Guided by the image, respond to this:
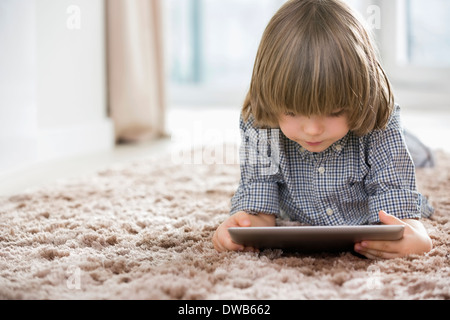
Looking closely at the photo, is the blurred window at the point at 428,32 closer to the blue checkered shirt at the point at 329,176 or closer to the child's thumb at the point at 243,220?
the blue checkered shirt at the point at 329,176

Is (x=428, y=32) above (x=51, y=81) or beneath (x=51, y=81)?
above

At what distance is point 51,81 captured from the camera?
6.64 feet

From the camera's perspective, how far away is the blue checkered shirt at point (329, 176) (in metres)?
1.01

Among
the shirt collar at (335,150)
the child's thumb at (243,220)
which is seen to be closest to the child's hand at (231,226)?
the child's thumb at (243,220)

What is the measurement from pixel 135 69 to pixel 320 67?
69.3 inches

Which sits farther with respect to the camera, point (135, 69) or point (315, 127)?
point (135, 69)

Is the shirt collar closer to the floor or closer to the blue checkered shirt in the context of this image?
the blue checkered shirt

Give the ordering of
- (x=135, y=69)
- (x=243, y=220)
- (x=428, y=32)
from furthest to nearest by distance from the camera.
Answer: (x=428, y=32) → (x=135, y=69) → (x=243, y=220)

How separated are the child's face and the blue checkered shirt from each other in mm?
127

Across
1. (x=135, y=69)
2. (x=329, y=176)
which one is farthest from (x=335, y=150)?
(x=135, y=69)

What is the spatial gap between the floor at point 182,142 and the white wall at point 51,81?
81 millimetres

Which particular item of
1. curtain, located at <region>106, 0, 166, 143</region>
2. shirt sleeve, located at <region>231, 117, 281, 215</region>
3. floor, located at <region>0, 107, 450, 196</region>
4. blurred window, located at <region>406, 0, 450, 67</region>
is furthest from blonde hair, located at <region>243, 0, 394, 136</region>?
blurred window, located at <region>406, 0, 450, 67</region>

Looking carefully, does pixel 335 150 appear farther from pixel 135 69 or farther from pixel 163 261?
pixel 135 69

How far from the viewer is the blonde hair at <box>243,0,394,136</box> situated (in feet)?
2.89
